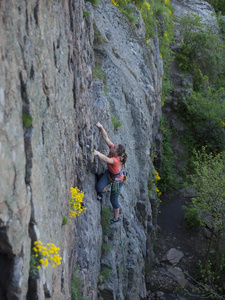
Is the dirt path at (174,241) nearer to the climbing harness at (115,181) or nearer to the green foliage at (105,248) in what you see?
the green foliage at (105,248)

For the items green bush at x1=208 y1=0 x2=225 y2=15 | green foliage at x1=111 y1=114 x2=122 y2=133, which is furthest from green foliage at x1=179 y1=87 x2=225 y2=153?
green bush at x1=208 y1=0 x2=225 y2=15

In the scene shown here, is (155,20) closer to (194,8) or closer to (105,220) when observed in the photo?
(105,220)

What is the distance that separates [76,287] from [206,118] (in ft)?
53.7

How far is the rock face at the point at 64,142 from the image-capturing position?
4.16 metres

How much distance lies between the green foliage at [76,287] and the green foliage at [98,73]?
5.12 meters

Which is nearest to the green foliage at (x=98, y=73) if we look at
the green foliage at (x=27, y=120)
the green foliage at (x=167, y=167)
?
the green foliage at (x=27, y=120)

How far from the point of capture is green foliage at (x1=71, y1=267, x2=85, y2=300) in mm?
6953

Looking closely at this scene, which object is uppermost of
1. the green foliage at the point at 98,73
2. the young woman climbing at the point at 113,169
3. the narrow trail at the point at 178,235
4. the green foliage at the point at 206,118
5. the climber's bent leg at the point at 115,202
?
the green foliage at the point at 98,73

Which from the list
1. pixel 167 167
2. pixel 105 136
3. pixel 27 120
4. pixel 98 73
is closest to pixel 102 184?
pixel 105 136

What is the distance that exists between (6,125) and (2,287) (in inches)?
77.1

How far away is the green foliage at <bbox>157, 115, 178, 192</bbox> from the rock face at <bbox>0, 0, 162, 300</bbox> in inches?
282

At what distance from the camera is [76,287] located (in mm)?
7137

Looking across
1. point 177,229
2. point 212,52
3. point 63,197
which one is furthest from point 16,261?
point 212,52

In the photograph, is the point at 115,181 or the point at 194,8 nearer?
the point at 115,181
